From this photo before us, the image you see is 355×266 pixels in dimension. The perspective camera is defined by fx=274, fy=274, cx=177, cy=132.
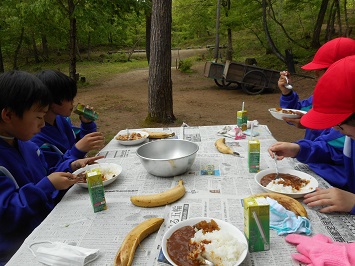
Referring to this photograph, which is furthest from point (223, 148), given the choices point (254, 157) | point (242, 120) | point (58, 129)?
point (58, 129)

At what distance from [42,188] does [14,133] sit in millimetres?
407

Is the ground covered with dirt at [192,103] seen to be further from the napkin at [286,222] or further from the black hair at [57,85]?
the napkin at [286,222]

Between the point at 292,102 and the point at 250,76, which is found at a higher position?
the point at 292,102

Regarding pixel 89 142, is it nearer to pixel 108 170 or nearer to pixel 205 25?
pixel 108 170

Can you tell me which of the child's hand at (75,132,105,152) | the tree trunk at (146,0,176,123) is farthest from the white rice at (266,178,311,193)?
the tree trunk at (146,0,176,123)

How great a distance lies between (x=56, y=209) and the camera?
5.56 feet

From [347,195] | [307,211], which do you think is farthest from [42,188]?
[347,195]

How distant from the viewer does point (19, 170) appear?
6.01 ft

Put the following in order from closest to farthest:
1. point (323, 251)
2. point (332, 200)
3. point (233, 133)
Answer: point (323, 251) → point (332, 200) → point (233, 133)

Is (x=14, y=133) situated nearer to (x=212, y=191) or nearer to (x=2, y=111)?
(x=2, y=111)

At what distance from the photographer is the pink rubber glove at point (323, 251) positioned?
1090mm

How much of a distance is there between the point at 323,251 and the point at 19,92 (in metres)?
1.81

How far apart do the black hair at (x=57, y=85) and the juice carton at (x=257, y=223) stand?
1934 mm

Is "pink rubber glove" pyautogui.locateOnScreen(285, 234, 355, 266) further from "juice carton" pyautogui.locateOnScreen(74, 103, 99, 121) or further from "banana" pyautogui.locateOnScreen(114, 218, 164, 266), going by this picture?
"juice carton" pyautogui.locateOnScreen(74, 103, 99, 121)
